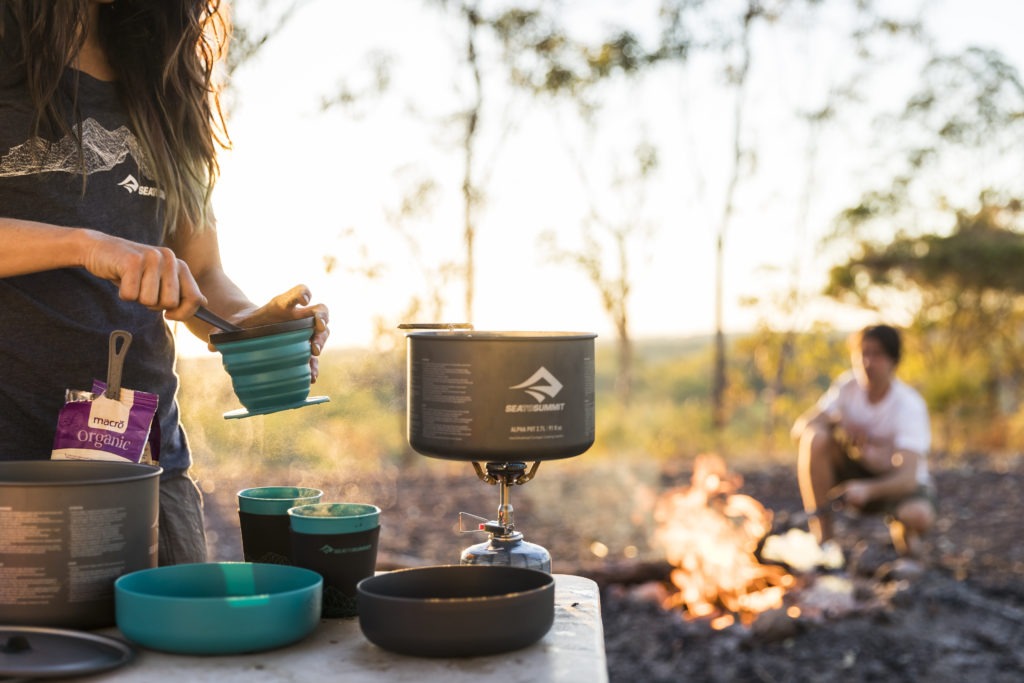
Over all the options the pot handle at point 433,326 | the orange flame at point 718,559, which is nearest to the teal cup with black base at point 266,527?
the pot handle at point 433,326

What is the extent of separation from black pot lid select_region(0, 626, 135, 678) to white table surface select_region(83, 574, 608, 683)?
2 centimetres

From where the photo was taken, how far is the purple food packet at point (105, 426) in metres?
1.61

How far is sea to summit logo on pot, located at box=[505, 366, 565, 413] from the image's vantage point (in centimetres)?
151

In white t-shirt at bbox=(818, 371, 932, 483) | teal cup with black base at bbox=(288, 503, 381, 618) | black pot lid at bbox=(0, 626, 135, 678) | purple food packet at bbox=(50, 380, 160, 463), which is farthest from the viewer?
white t-shirt at bbox=(818, 371, 932, 483)

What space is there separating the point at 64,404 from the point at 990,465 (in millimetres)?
7560

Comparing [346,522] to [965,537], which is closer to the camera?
[346,522]

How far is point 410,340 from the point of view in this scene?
159cm

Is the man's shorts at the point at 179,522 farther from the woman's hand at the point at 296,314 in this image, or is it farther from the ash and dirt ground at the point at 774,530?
the ash and dirt ground at the point at 774,530

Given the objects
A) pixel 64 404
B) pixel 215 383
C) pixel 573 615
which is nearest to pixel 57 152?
pixel 64 404

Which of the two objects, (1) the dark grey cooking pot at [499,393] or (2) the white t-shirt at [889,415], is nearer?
A: (1) the dark grey cooking pot at [499,393]

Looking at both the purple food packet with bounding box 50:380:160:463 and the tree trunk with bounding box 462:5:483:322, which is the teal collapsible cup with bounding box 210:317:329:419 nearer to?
the purple food packet with bounding box 50:380:160:463

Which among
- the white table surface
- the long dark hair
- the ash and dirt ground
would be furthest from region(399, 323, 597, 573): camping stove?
the ash and dirt ground

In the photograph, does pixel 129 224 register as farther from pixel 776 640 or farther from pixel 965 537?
pixel 965 537

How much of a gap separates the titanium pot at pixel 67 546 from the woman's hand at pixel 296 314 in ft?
1.26
